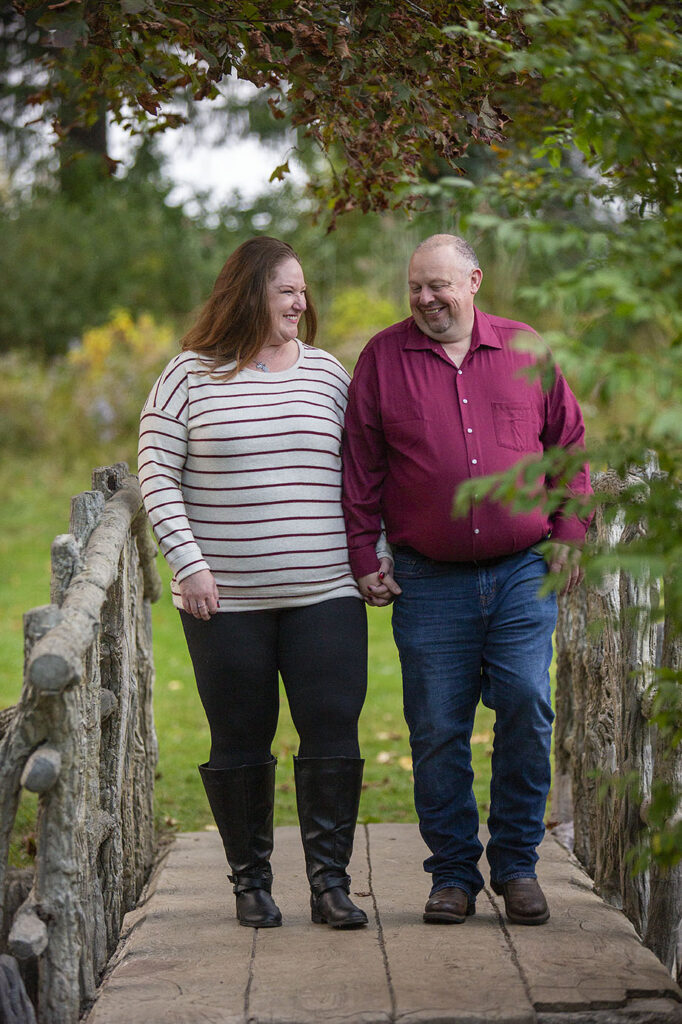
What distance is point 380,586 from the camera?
3.33 metres

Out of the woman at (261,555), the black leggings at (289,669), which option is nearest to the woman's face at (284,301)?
the woman at (261,555)

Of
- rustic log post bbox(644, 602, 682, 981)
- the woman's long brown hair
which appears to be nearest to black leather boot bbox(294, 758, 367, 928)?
rustic log post bbox(644, 602, 682, 981)

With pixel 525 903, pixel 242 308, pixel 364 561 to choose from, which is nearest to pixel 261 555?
pixel 364 561

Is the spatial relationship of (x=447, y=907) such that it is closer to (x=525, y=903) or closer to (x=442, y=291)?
(x=525, y=903)

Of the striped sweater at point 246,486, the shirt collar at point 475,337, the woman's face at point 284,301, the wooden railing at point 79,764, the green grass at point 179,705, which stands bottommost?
the green grass at point 179,705

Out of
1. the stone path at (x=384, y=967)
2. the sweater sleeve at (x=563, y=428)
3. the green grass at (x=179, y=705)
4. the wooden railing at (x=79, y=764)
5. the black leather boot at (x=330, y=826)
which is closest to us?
the wooden railing at (x=79, y=764)

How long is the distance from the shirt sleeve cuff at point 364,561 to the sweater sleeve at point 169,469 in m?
0.41

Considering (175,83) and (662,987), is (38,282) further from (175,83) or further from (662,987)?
(662,987)

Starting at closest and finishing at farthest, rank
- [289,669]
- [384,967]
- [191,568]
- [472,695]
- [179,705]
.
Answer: [384,967]
[191,568]
[289,669]
[472,695]
[179,705]

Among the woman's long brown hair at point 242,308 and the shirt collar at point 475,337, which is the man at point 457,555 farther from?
the woman's long brown hair at point 242,308

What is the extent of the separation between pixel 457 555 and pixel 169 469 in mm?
821

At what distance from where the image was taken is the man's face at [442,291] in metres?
3.24

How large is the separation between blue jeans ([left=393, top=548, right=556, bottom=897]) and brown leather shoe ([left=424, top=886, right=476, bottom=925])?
0.09 ft

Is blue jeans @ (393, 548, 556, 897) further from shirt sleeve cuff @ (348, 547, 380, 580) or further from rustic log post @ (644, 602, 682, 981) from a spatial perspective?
rustic log post @ (644, 602, 682, 981)
